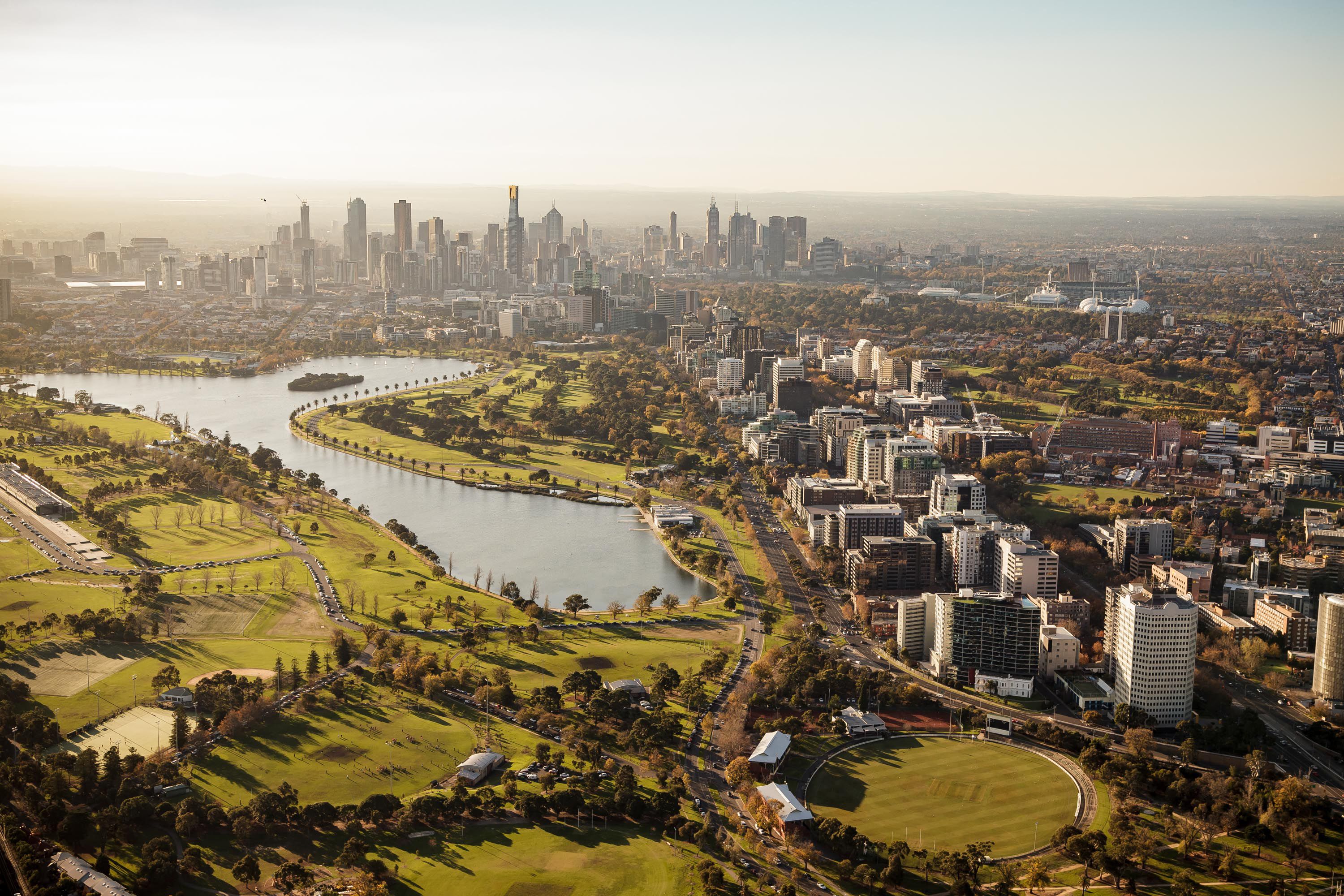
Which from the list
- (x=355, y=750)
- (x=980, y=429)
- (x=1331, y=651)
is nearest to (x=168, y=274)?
(x=980, y=429)

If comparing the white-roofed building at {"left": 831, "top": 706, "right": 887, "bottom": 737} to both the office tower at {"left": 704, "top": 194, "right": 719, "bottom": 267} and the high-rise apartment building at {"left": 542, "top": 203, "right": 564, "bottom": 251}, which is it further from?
the high-rise apartment building at {"left": 542, "top": 203, "right": 564, "bottom": 251}

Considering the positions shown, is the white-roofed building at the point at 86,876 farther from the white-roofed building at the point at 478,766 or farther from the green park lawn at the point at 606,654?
the green park lawn at the point at 606,654

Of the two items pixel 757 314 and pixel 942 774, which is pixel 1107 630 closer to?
pixel 942 774

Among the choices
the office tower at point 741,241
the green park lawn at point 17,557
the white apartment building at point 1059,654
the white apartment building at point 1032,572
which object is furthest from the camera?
the office tower at point 741,241

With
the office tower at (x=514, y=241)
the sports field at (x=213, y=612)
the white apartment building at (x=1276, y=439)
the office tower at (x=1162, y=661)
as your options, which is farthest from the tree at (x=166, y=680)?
the office tower at (x=514, y=241)

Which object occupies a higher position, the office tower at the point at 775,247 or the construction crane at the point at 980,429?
the office tower at the point at 775,247
